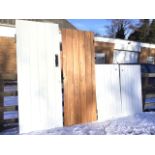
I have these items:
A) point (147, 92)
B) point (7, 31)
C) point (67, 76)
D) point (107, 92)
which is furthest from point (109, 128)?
point (7, 31)

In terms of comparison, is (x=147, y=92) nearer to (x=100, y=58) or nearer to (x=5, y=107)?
(x=5, y=107)

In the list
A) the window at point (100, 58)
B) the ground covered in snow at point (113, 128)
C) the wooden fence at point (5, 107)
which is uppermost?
the window at point (100, 58)

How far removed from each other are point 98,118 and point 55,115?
1.11m

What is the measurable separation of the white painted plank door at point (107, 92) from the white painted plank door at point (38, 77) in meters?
1.06

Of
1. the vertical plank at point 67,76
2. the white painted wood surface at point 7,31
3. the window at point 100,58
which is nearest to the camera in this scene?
the vertical plank at point 67,76

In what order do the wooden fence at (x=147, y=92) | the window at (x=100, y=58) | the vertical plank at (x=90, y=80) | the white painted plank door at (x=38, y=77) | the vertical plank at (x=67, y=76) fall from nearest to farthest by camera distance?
the white painted plank door at (x=38, y=77) → the vertical plank at (x=67, y=76) → the vertical plank at (x=90, y=80) → the wooden fence at (x=147, y=92) → the window at (x=100, y=58)

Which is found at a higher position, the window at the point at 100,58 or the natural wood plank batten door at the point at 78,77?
the window at the point at 100,58

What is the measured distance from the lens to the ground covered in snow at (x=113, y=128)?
5.04 metres

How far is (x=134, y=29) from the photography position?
21188 millimetres

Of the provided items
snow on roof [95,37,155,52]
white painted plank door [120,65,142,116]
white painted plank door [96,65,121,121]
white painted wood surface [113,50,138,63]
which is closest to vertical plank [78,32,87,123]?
white painted plank door [96,65,121,121]

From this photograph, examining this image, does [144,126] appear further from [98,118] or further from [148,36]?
[148,36]

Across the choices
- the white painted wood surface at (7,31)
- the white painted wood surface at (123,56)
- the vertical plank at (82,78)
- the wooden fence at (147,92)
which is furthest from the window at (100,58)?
the vertical plank at (82,78)

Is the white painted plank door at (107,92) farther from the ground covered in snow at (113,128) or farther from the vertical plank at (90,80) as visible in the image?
the ground covered in snow at (113,128)
